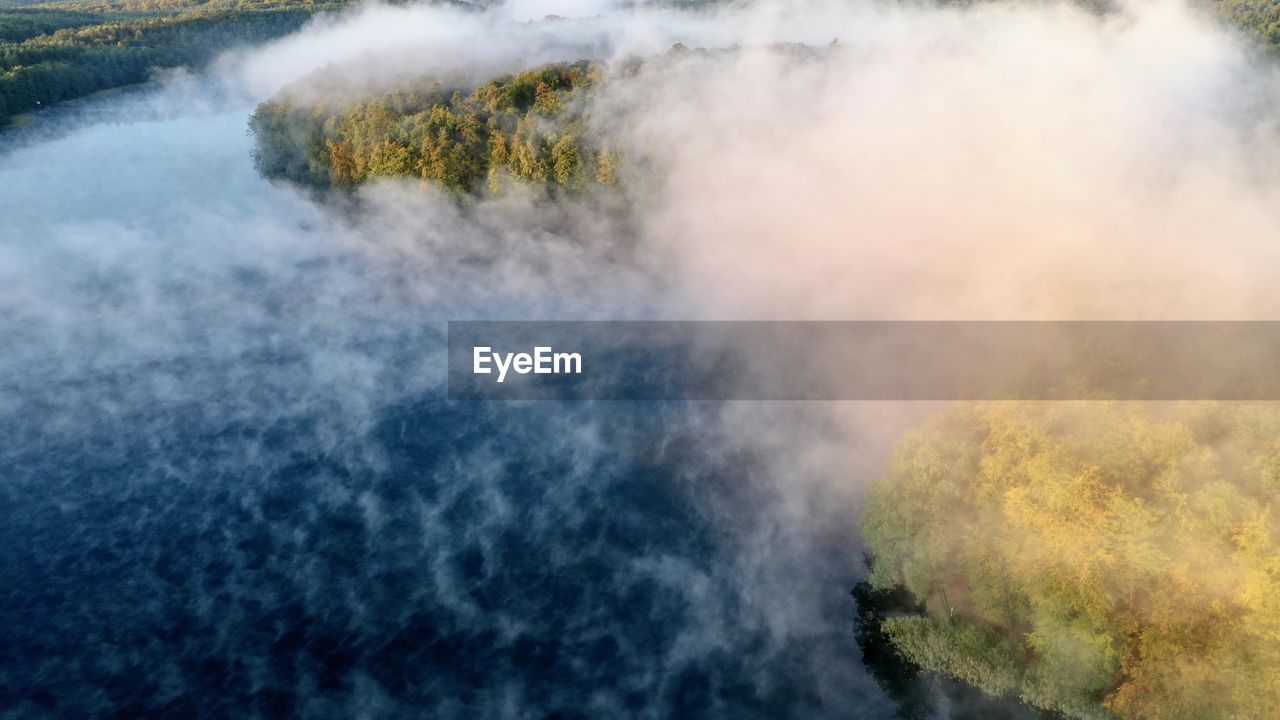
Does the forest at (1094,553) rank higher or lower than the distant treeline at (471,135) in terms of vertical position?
lower

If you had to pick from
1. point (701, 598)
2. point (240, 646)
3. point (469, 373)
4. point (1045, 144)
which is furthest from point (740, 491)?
point (1045, 144)

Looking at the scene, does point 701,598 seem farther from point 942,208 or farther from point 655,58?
point 655,58

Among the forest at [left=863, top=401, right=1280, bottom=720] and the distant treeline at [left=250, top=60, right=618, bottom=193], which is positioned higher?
the distant treeline at [left=250, top=60, right=618, bottom=193]

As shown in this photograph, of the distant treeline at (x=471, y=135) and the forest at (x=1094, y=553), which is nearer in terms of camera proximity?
the forest at (x=1094, y=553)

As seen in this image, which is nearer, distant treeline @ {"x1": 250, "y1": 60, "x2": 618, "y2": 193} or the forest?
the forest
